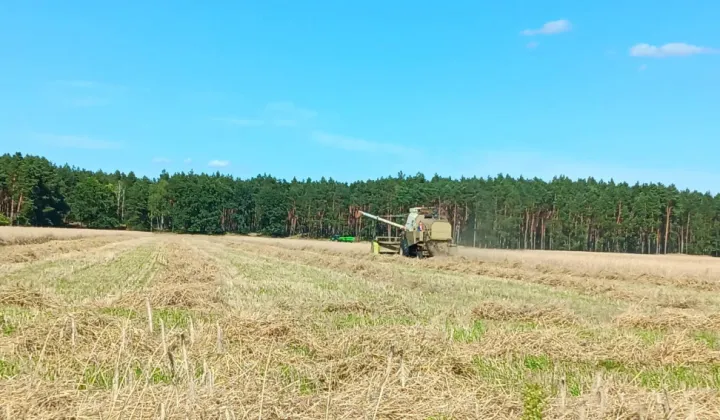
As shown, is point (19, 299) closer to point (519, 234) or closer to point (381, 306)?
point (381, 306)

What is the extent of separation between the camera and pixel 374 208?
109812 millimetres

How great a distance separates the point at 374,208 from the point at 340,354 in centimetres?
10282

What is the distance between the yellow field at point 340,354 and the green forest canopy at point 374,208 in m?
72.2

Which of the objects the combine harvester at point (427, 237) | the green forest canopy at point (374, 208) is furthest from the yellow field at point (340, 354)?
the green forest canopy at point (374, 208)

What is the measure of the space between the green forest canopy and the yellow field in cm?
7220

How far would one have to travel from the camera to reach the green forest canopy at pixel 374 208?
9350cm

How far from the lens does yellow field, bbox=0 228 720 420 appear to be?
4566 mm

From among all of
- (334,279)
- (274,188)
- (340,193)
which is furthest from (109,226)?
(334,279)

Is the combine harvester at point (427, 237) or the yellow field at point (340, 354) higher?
the combine harvester at point (427, 237)

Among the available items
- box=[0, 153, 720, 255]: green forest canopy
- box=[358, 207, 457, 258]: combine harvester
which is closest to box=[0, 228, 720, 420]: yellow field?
box=[358, 207, 457, 258]: combine harvester

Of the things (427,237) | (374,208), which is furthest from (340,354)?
(374,208)

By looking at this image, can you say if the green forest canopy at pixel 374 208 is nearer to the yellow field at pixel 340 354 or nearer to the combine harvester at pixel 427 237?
the combine harvester at pixel 427 237

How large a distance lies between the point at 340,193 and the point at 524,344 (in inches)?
4146

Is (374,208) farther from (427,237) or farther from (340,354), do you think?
(340,354)
